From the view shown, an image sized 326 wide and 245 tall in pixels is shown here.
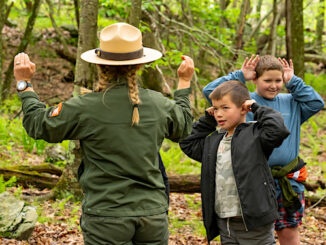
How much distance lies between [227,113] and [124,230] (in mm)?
1341

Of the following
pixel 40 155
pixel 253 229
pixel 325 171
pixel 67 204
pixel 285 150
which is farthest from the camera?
pixel 325 171

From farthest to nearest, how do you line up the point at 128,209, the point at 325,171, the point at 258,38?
the point at 258,38 < the point at 325,171 < the point at 128,209

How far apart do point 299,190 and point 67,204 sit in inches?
133

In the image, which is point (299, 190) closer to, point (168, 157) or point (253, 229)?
point (253, 229)

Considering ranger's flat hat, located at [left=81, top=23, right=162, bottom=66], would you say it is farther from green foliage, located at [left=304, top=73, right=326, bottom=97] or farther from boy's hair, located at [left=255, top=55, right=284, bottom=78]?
green foliage, located at [left=304, top=73, right=326, bottom=97]

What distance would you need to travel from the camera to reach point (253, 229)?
394 cm

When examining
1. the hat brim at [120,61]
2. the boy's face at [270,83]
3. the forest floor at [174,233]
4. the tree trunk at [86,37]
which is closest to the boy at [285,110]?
the boy's face at [270,83]

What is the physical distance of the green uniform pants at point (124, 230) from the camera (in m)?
3.19

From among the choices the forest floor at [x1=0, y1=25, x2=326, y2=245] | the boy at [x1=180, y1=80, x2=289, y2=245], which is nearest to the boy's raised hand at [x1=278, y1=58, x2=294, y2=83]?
the boy at [x1=180, y1=80, x2=289, y2=245]

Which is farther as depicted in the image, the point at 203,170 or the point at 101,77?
the point at 203,170

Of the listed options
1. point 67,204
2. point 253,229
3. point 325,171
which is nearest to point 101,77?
point 253,229

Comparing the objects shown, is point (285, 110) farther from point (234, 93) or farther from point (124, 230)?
point (124, 230)

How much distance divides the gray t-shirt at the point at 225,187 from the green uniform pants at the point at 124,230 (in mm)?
796

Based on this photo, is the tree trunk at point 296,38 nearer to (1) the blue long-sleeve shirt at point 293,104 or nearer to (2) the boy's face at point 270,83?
(1) the blue long-sleeve shirt at point 293,104
